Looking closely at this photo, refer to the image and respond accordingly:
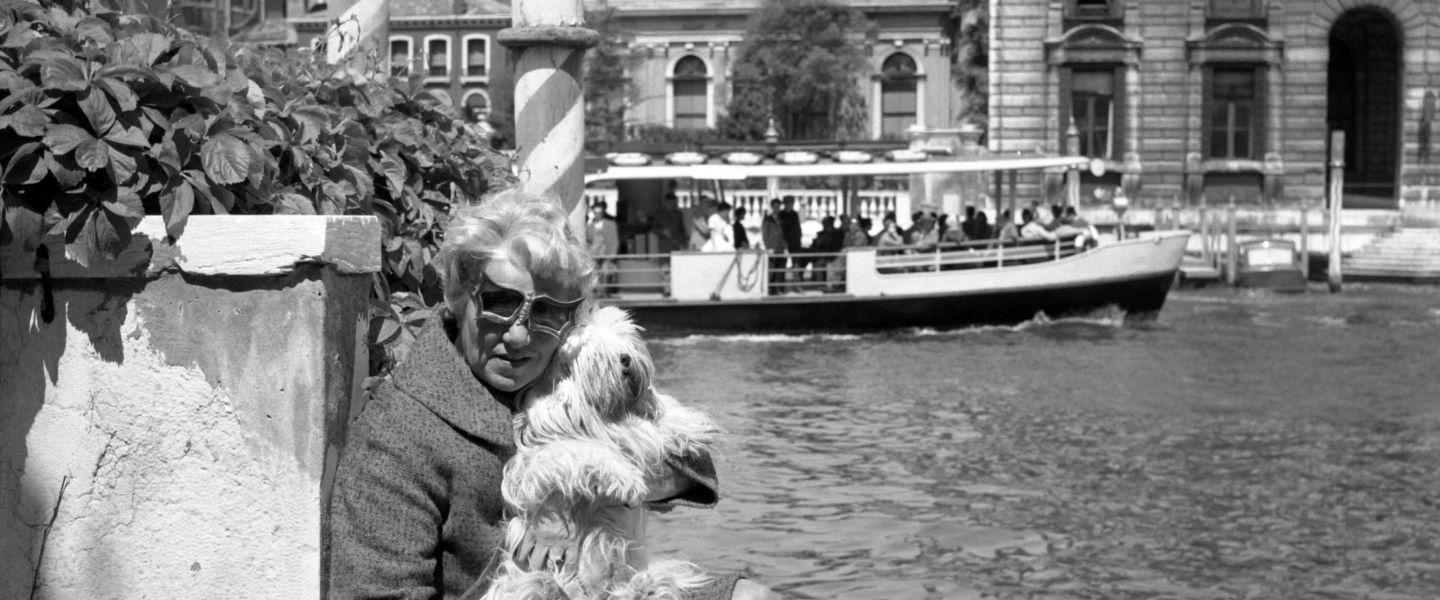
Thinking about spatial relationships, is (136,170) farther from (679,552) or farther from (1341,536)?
(1341,536)

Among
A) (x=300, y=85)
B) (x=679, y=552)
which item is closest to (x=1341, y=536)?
(x=679, y=552)

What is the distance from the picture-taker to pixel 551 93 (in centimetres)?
740

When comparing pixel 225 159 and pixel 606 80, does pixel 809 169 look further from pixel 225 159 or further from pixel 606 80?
pixel 606 80

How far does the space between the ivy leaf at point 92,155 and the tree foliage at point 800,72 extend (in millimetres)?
50111

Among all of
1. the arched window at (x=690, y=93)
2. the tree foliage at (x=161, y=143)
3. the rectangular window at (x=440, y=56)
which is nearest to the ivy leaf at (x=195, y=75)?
the tree foliage at (x=161, y=143)

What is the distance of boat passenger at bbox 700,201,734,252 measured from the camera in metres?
26.1

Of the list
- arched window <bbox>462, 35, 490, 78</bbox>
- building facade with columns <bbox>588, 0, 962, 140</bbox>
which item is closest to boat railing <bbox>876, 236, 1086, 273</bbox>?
building facade with columns <bbox>588, 0, 962, 140</bbox>

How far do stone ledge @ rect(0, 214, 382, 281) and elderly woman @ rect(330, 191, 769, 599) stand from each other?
382mm

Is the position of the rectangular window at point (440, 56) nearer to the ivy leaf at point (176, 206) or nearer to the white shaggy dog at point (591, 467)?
the ivy leaf at point (176, 206)

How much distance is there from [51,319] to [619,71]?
5092 cm

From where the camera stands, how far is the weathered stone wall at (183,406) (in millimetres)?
3723

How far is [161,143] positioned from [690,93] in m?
54.7

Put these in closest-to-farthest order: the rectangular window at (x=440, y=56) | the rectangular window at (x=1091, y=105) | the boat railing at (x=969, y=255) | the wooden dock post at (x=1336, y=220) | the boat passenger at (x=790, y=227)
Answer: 1. the boat railing at (x=969, y=255)
2. the boat passenger at (x=790, y=227)
3. the wooden dock post at (x=1336, y=220)
4. the rectangular window at (x=1091, y=105)
5. the rectangular window at (x=440, y=56)

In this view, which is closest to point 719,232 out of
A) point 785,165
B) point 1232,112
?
point 785,165
